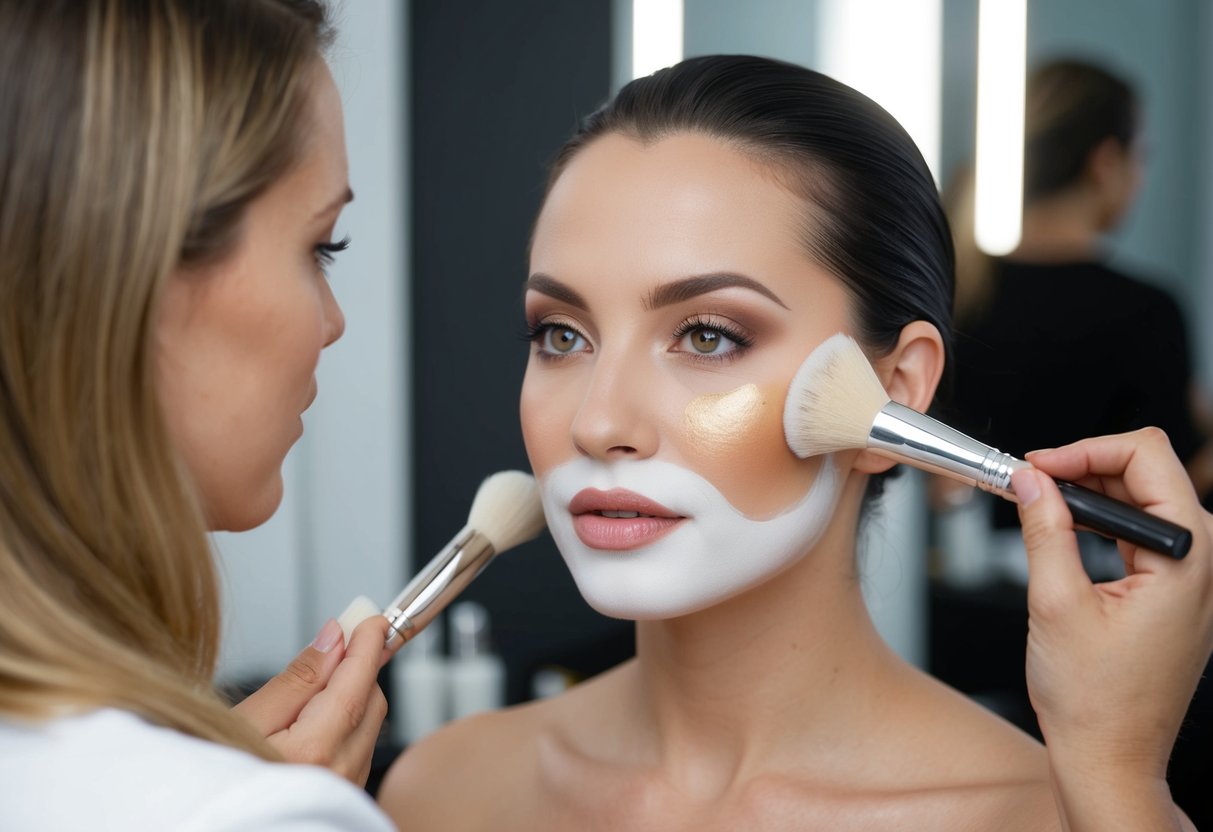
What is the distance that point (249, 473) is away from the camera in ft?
2.78

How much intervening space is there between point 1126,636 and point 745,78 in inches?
23.2

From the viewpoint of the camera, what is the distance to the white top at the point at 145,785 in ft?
1.90

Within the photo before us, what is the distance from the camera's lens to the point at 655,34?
83.5 inches

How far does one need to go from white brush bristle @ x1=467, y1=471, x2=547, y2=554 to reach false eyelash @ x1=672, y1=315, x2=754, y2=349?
238 millimetres

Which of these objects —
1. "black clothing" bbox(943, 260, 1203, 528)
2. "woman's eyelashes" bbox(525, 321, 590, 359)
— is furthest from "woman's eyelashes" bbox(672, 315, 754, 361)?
"black clothing" bbox(943, 260, 1203, 528)

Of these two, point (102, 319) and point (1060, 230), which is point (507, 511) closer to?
point (102, 319)

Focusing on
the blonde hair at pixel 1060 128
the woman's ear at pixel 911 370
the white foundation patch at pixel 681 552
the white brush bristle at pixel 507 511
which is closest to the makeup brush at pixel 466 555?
the white brush bristle at pixel 507 511

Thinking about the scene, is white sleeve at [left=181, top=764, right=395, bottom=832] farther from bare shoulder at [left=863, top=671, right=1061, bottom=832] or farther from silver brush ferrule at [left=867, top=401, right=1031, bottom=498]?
bare shoulder at [left=863, top=671, right=1061, bottom=832]

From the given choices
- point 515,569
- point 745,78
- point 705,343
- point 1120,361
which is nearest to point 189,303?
point 705,343

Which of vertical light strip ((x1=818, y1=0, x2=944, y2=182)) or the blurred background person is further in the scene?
vertical light strip ((x1=818, y1=0, x2=944, y2=182))

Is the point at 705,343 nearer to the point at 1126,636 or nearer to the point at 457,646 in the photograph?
the point at 1126,636

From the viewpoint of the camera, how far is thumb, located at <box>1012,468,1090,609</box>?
85cm

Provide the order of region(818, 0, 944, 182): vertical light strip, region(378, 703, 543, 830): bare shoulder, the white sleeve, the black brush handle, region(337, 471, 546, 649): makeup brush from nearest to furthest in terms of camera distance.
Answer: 1. the white sleeve
2. the black brush handle
3. region(337, 471, 546, 649): makeup brush
4. region(378, 703, 543, 830): bare shoulder
5. region(818, 0, 944, 182): vertical light strip

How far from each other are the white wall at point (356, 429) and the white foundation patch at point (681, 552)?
106 cm
